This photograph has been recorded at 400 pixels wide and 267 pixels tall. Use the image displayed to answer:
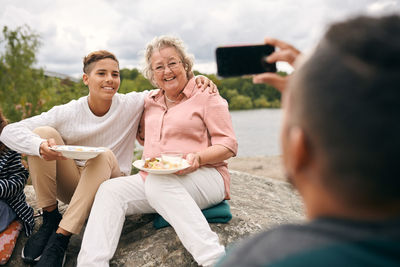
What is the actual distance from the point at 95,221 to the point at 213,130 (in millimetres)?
1108

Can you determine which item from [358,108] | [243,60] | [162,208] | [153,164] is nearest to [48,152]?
[153,164]

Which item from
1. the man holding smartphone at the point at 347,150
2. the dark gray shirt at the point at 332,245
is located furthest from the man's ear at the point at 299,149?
the dark gray shirt at the point at 332,245

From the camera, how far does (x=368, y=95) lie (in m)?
0.70

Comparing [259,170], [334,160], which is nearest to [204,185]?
Answer: [334,160]

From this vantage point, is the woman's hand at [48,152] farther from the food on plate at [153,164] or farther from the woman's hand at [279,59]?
the woman's hand at [279,59]

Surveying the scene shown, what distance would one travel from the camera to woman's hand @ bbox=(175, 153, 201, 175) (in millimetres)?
2809

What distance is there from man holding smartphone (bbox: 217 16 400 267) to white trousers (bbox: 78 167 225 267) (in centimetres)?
184

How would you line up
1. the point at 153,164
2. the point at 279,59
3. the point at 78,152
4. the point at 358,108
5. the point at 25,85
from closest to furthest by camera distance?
the point at 358,108, the point at 279,59, the point at 78,152, the point at 153,164, the point at 25,85

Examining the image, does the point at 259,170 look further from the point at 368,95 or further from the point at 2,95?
the point at 368,95

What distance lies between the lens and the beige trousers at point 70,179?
2.89 meters

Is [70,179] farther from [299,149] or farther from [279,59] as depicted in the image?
[299,149]

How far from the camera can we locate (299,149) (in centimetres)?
80

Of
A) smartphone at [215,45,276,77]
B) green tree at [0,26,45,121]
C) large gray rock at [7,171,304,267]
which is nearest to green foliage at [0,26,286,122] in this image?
green tree at [0,26,45,121]

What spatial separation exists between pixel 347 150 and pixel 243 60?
3.65 ft
